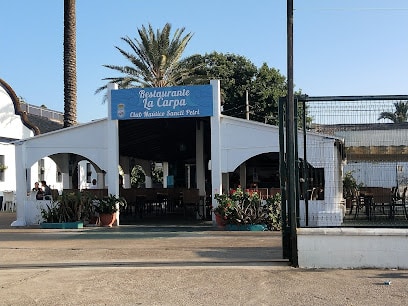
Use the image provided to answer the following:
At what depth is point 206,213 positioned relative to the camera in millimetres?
19781

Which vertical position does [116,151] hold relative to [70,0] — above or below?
below

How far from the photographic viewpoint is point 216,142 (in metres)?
17.0

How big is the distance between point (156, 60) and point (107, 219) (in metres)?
13.2

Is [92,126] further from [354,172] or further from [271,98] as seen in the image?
[271,98]

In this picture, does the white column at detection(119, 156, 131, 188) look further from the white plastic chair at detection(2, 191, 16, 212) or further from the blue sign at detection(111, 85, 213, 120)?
the blue sign at detection(111, 85, 213, 120)

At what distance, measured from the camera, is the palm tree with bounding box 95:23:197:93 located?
93.0ft

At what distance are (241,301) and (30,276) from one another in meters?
3.84

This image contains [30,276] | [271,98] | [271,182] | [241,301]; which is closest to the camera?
[241,301]

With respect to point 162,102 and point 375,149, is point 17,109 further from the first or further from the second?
point 375,149

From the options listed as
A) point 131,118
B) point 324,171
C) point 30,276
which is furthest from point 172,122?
point 30,276

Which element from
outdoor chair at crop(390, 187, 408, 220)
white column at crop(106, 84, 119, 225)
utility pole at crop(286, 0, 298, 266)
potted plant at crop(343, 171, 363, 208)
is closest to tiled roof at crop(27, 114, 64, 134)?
white column at crop(106, 84, 119, 225)

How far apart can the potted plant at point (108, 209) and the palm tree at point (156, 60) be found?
12498mm

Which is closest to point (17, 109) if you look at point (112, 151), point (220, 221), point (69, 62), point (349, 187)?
point (69, 62)

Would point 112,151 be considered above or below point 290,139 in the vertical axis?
above
